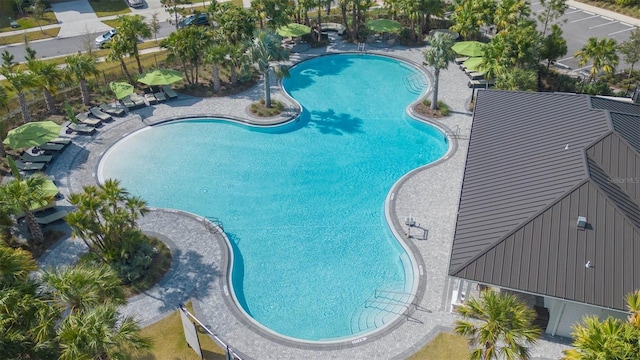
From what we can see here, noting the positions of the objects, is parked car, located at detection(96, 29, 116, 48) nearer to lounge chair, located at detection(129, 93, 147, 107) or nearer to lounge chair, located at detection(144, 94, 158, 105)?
lounge chair, located at detection(129, 93, 147, 107)

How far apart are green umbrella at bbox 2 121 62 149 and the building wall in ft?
123

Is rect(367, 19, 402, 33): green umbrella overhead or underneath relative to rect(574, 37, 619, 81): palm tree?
overhead

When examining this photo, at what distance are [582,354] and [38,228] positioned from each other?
32.4 meters

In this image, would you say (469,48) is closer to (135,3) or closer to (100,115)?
(100,115)

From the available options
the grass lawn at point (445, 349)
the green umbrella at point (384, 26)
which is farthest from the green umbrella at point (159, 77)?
the grass lawn at point (445, 349)

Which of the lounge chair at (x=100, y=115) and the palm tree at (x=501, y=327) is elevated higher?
the lounge chair at (x=100, y=115)

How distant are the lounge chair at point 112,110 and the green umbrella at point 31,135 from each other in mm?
7618

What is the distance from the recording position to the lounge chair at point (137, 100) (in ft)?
166

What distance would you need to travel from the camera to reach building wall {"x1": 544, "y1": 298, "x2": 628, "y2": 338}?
2684 cm

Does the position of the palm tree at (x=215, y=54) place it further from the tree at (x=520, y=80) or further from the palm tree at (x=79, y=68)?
the tree at (x=520, y=80)

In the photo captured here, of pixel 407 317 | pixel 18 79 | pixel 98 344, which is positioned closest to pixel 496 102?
pixel 407 317

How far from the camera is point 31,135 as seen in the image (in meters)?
40.6

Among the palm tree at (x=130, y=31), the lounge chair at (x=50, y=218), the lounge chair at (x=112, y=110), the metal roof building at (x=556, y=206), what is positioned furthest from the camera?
the palm tree at (x=130, y=31)

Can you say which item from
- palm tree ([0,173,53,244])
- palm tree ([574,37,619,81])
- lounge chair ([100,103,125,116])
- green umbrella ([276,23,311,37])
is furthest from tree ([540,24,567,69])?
palm tree ([0,173,53,244])
